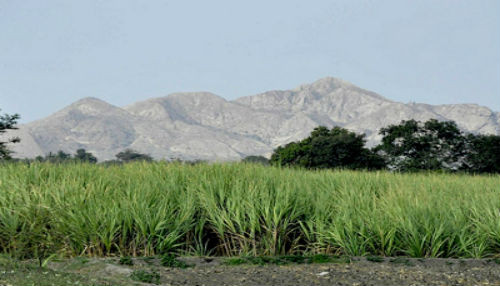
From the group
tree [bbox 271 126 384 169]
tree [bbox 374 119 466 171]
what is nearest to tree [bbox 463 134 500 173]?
tree [bbox 374 119 466 171]

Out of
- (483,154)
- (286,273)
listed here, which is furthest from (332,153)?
(286,273)

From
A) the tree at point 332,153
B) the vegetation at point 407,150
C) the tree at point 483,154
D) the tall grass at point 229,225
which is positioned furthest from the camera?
the tree at point 483,154

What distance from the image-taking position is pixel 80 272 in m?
6.55

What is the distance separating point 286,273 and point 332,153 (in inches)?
1129

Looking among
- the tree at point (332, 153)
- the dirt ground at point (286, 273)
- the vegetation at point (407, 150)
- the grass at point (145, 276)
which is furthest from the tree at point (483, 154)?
the grass at point (145, 276)

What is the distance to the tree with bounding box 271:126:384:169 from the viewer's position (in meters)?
34.6

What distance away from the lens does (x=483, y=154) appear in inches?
1438

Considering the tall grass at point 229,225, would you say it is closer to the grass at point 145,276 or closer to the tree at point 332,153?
the grass at point 145,276

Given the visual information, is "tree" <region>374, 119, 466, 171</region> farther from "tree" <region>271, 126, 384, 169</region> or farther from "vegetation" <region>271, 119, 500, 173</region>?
"tree" <region>271, 126, 384, 169</region>

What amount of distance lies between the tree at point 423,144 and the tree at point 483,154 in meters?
0.57

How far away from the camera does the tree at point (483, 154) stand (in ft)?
119

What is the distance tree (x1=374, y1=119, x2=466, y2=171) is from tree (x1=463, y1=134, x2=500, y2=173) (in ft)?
1.88

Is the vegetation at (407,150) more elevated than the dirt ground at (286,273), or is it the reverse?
the vegetation at (407,150)

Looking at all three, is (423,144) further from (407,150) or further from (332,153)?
(332,153)
